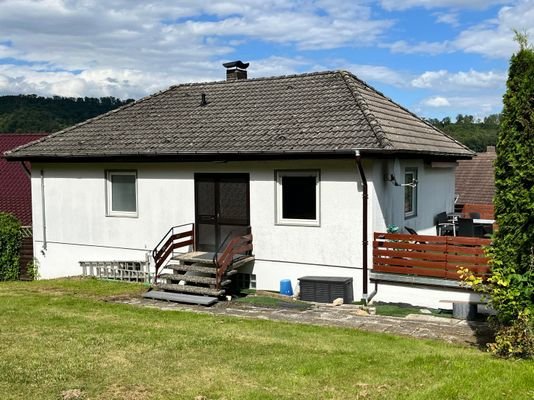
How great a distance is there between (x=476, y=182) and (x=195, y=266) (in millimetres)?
24309

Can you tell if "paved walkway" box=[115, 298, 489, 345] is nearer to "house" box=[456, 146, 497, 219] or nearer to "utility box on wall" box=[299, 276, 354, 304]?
"utility box on wall" box=[299, 276, 354, 304]

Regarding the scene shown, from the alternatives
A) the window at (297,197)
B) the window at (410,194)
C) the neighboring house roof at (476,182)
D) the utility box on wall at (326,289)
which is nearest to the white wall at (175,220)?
the window at (297,197)

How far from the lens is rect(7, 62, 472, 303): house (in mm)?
12844

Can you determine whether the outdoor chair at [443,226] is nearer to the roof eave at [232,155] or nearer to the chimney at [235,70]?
the roof eave at [232,155]

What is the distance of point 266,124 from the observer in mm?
14680

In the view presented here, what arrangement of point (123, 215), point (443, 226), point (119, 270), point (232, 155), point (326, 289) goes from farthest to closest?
point (443, 226), point (123, 215), point (119, 270), point (232, 155), point (326, 289)

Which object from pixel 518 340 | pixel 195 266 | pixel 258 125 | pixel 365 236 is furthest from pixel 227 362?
pixel 258 125

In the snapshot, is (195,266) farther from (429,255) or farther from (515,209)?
(515,209)

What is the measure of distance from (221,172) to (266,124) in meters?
1.73

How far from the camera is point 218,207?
568 inches

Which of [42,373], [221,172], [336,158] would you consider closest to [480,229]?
[336,158]

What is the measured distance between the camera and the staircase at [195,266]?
12531 mm

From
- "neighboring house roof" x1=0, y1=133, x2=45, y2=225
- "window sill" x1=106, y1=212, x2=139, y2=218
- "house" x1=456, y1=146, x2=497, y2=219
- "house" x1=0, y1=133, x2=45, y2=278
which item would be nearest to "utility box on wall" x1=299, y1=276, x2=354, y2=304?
"window sill" x1=106, y1=212, x2=139, y2=218

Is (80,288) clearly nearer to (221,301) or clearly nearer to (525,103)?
(221,301)
